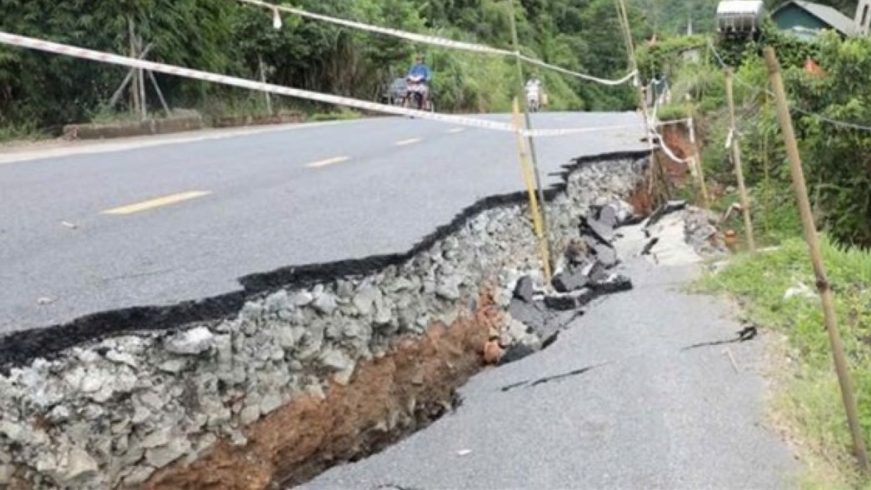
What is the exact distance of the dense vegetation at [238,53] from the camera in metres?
13.7

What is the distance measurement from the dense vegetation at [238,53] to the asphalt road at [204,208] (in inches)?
84.4

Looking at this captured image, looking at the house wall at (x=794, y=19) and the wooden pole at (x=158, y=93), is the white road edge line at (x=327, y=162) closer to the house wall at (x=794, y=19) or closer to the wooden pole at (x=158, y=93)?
the wooden pole at (x=158, y=93)

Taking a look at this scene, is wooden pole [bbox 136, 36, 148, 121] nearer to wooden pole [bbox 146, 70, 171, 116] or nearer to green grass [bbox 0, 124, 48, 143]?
wooden pole [bbox 146, 70, 171, 116]

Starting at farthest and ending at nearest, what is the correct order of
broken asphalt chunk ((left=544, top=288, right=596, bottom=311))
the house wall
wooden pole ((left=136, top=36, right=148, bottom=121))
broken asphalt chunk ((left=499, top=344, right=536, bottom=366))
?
the house wall
wooden pole ((left=136, top=36, right=148, bottom=121))
broken asphalt chunk ((left=544, top=288, right=596, bottom=311))
broken asphalt chunk ((left=499, top=344, right=536, bottom=366))

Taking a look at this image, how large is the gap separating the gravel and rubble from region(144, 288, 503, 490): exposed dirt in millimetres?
51

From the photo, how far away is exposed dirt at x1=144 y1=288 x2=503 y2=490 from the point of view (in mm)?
3707

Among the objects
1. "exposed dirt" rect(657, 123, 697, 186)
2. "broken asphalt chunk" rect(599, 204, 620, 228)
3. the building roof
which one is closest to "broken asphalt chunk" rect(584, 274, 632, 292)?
"broken asphalt chunk" rect(599, 204, 620, 228)

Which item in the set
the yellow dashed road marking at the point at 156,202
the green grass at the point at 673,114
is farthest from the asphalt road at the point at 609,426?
the green grass at the point at 673,114

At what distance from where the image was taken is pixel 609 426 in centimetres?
432

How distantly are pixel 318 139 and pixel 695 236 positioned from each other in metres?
5.39

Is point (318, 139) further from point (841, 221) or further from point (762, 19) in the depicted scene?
point (762, 19)

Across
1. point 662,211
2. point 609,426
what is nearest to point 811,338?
point 609,426

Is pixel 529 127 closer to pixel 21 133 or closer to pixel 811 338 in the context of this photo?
pixel 811 338

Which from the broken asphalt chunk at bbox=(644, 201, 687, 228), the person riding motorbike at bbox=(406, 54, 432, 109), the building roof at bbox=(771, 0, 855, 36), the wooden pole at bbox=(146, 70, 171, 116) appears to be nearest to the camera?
the broken asphalt chunk at bbox=(644, 201, 687, 228)
